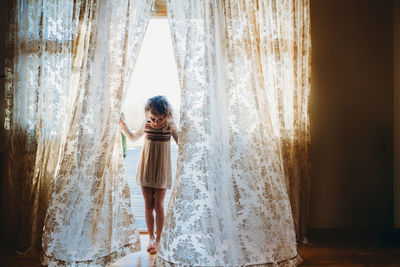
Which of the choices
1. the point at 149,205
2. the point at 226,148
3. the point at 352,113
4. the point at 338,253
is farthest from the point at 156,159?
the point at 352,113

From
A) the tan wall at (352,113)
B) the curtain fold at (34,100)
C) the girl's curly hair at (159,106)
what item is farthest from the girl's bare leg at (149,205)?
the tan wall at (352,113)

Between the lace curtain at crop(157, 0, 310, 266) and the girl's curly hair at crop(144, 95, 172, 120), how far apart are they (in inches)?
14.1

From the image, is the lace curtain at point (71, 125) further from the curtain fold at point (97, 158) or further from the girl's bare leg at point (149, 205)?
the girl's bare leg at point (149, 205)

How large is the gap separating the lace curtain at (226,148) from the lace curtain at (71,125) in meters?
0.41

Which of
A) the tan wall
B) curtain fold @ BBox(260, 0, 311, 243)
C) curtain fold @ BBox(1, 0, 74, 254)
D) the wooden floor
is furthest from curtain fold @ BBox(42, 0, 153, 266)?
the tan wall

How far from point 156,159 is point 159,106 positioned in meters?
0.46

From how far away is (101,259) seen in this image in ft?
6.25

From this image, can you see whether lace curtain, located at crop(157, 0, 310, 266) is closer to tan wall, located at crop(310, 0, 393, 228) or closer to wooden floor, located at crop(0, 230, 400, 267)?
wooden floor, located at crop(0, 230, 400, 267)

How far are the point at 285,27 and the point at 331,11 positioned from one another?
29.3 inches

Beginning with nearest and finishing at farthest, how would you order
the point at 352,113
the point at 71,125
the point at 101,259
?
the point at 101,259, the point at 71,125, the point at 352,113

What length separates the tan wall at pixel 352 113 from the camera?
2664 mm

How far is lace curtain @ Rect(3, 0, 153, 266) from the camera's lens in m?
1.93

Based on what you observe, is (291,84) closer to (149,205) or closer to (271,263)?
(271,263)

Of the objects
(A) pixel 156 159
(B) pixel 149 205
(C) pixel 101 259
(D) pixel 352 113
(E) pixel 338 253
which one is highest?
(D) pixel 352 113
